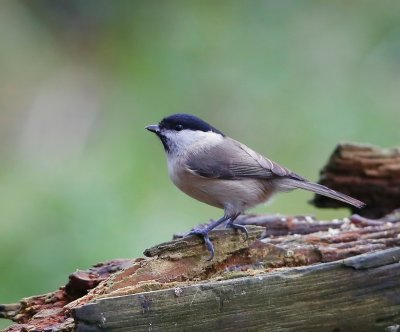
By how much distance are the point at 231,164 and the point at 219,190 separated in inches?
7.3

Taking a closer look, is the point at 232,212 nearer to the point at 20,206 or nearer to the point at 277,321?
the point at 277,321

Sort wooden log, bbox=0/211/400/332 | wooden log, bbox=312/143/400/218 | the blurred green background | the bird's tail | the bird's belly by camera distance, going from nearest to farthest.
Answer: wooden log, bbox=0/211/400/332 → the bird's belly → the bird's tail → wooden log, bbox=312/143/400/218 → the blurred green background

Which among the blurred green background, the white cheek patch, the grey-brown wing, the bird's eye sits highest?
the blurred green background

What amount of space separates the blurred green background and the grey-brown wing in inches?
71.3

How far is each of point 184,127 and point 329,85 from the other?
449 cm

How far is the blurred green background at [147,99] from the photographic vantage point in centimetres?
606

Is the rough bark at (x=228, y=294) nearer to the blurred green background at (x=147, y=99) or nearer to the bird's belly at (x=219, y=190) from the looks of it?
the bird's belly at (x=219, y=190)

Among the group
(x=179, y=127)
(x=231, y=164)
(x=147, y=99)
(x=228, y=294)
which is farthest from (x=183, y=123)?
(x=147, y=99)

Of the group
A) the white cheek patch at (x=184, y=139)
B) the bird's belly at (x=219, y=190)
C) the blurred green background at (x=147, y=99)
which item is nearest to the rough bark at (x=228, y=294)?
the bird's belly at (x=219, y=190)

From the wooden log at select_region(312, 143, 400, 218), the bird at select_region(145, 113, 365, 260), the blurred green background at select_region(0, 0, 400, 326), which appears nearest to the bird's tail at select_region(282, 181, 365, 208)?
the bird at select_region(145, 113, 365, 260)

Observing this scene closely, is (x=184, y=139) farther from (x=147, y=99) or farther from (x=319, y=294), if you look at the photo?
(x=147, y=99)

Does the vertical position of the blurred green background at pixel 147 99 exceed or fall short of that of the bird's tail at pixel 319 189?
it exceeds it

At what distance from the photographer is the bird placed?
12.4 ft

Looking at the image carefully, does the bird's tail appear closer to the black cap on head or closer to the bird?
the bird
